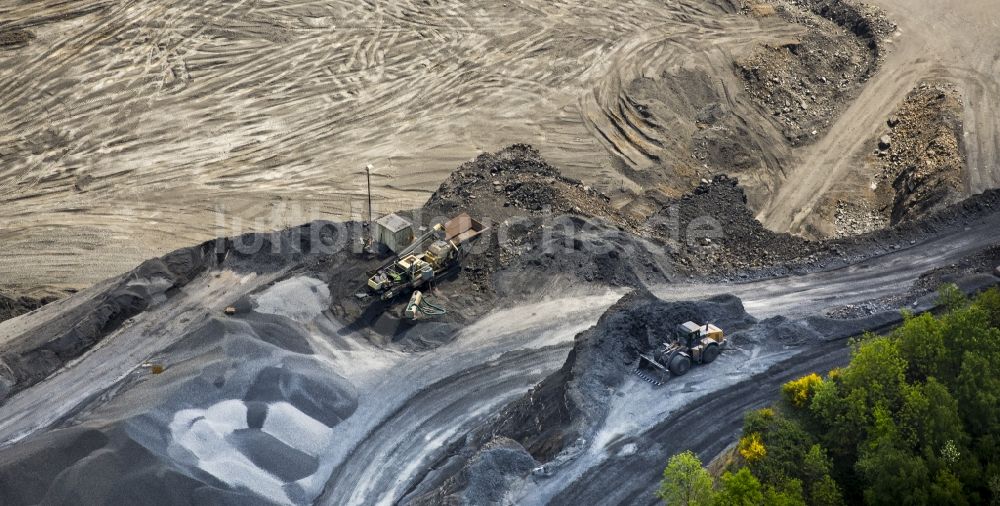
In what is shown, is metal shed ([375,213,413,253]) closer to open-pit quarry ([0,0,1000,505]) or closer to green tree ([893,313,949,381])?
open-pit quarry ([0,0,1000,505])

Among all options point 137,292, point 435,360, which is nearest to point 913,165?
point 435,360

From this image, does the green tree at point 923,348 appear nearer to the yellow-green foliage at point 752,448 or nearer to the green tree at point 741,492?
the yellow-green foliage at point 752,448

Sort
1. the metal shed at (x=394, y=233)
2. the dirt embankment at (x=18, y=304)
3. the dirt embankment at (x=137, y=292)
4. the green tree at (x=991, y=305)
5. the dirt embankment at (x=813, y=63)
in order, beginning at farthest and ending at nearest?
the dirt embankment at (x=813, y=63), the dirt embankment at (x=18, y=304), the metal shed at (x=394, y=233), the dirt embankment at (x=137, y=292), the green tree at (x=991, y=305)

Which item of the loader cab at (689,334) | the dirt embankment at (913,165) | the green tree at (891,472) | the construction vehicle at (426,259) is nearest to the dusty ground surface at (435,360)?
the construction vehicle at (426,259)

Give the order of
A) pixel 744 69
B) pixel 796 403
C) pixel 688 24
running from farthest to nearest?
pixel 688 24 → pixel 744 69 → pixel 796 403

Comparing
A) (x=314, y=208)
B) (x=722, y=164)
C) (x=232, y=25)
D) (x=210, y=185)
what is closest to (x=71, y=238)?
(x=210, y=185)

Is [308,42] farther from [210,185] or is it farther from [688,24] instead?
[688,24]
